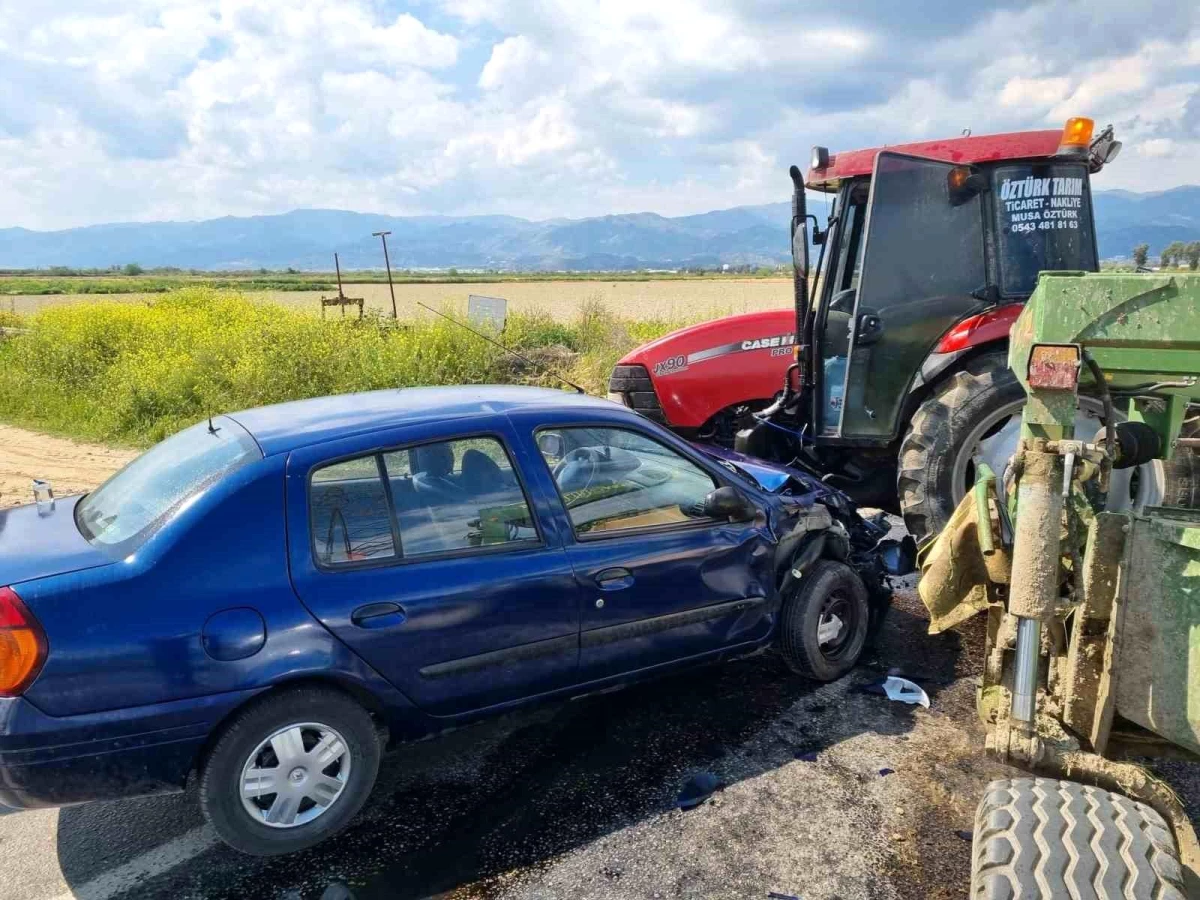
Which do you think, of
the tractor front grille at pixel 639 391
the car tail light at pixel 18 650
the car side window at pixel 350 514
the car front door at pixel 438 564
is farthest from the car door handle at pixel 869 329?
the car tail light at pixel 18 650

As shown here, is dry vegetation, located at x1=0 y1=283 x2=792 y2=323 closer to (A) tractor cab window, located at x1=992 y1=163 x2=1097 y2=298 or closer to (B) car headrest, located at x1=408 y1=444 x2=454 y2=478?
(A) tractor cab window, located at x1=992 y1=163 x2=1097 y2=298

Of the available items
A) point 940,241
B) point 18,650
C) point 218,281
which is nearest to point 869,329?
point 940,241

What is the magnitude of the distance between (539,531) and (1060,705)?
6.24 ft

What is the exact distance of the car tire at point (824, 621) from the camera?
4117mm

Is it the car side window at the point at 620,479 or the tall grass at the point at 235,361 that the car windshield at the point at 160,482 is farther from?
the tall grass at the point at 235,361

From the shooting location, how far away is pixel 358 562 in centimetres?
307

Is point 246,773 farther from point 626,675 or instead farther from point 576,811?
point 626,675

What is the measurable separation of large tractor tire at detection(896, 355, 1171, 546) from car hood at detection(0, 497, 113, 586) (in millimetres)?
3904

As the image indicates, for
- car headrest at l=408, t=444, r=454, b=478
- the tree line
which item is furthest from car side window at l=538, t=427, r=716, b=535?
the tree line

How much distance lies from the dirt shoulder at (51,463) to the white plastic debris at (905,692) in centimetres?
750

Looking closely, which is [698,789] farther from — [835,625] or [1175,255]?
[1175,255]

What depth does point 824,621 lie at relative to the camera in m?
4.26

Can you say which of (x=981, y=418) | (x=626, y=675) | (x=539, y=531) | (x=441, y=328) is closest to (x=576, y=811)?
(x=626, y=675)

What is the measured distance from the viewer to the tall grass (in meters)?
11.4
